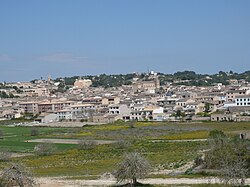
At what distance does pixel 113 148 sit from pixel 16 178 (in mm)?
26807

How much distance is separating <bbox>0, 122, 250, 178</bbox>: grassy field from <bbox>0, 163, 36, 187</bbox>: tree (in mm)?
8731

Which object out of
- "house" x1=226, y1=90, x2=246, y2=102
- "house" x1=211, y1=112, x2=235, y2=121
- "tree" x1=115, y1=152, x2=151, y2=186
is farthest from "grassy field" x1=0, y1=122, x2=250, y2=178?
"house" x1=226, y1=90, x2=246, y2=102

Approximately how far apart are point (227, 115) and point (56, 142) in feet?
99.0

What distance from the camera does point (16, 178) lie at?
84.6ft

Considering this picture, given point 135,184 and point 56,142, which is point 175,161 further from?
point 56,142

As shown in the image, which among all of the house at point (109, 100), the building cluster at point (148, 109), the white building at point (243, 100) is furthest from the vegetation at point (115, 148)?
the house at point (109, 100)

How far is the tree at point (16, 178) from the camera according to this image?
25.8m

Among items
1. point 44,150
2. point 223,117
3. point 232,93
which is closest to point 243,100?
point 223,117

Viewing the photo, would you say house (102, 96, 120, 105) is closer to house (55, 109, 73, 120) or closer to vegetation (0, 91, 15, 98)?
house (55, 109, 73, 120)

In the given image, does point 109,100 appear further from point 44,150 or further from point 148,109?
point 44,150

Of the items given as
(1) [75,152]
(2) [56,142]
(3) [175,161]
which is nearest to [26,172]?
(3) [175,161]

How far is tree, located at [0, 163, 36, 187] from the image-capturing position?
25.8m

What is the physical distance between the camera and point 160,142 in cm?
5659

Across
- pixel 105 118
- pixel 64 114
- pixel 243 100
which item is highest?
pixel 243 100
